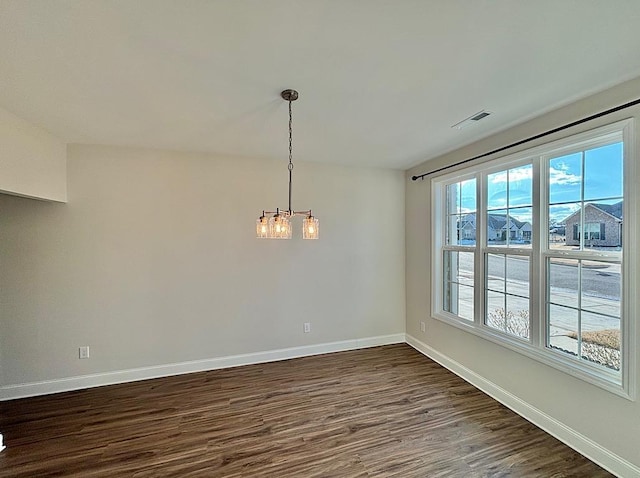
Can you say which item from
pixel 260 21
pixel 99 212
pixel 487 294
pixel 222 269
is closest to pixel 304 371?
pixel 222 269

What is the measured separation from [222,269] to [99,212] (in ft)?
4.83

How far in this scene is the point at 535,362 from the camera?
8.27 feet

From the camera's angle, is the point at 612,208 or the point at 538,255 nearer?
the point at 612,208

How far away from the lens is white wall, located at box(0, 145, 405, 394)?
2988 mm

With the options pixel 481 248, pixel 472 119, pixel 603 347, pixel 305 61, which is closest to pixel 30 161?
pixel 305 61

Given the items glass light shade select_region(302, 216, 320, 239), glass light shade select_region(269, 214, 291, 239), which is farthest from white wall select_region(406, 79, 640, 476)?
glass light shade select_region(269, 214, 291, 239)

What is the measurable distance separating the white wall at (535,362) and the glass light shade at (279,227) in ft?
7.58

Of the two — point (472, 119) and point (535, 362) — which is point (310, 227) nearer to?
point (472, 119)

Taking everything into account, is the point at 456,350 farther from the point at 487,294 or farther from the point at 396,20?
the point at 396,20

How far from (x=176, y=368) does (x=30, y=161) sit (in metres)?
2.58

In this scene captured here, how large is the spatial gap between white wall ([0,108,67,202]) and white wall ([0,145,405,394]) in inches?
6.6

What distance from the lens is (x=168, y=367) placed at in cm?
339

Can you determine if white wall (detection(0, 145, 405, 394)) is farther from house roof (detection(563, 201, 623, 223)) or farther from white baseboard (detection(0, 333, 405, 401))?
house roof (detection(563, 201, 623, 223))

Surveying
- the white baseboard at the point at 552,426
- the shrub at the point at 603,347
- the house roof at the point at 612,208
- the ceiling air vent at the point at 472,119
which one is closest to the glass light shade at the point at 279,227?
the ceiling air vent at the point at 472,119
